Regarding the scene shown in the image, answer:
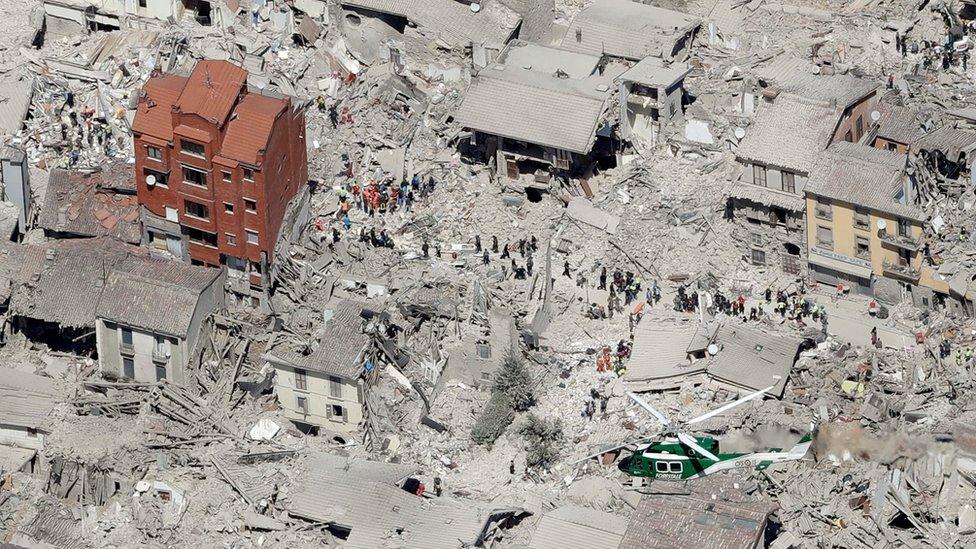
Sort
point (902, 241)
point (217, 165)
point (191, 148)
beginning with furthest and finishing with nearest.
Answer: point (191, 148) → point (217, 165) → point (902, 241)

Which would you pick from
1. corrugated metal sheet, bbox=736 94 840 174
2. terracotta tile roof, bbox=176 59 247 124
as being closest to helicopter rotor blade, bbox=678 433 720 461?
corrugated metal sheet, bbox=736 94 840 174

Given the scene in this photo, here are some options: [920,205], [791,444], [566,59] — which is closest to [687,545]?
[791,444]

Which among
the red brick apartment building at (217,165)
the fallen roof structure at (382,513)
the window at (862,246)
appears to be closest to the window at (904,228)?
the window at (862,246)

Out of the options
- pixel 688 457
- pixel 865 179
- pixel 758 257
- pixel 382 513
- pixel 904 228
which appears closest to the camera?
pixel 382 513

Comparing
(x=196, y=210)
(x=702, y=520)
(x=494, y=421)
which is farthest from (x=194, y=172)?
(x=702, y=520)

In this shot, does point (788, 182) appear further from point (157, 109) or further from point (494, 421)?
point (157, 109)

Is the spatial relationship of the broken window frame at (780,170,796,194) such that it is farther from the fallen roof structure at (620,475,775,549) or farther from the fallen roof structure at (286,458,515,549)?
the fallen roof structure at (286,458,515,549)
